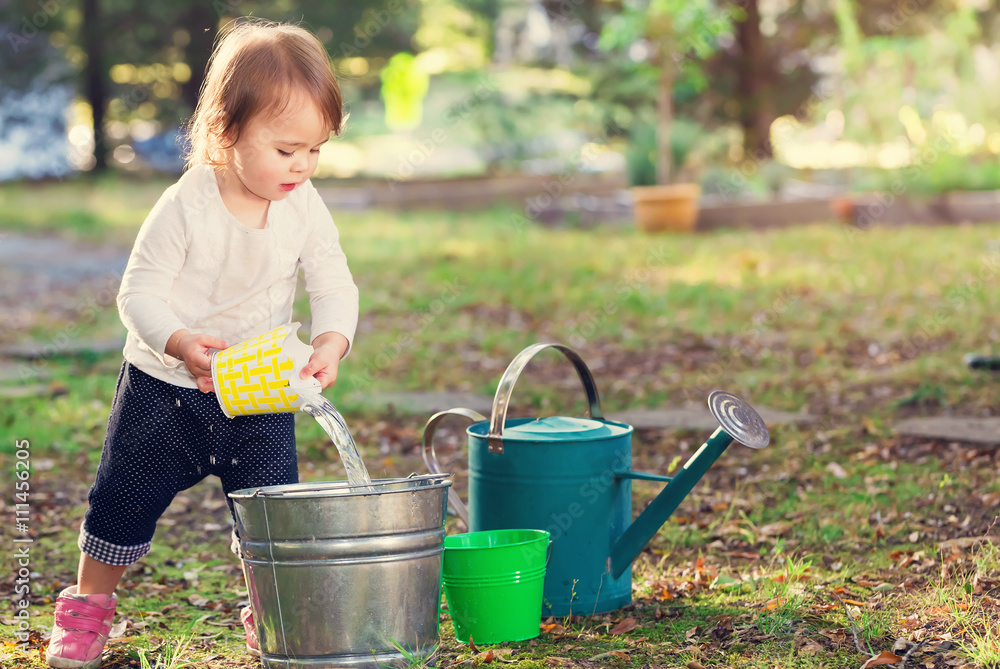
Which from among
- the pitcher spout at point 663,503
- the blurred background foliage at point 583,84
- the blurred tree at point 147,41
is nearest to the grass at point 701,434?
the pitcher spout at point 663,503

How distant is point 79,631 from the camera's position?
7.43 ft

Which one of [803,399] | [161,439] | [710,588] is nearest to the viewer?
[161,439]

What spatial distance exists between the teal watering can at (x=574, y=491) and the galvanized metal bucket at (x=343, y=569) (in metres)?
0.36

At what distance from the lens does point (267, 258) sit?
2.29 meters

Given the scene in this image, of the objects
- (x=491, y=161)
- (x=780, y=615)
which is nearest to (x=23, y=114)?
(x=491, y=161)

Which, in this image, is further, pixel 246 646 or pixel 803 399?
pixel 803 399

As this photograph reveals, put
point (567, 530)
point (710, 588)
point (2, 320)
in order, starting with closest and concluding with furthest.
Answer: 1. point (567, 530)
2. point (710, 588)
3. point (2, 320)

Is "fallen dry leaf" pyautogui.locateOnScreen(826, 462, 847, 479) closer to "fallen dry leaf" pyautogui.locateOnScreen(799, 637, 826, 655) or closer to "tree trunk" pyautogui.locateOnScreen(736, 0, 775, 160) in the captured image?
"fallen dry leaf" pyautogui.locateOnScreen(799, 637, 826, 655)

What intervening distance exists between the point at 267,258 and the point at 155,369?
335 millimetres

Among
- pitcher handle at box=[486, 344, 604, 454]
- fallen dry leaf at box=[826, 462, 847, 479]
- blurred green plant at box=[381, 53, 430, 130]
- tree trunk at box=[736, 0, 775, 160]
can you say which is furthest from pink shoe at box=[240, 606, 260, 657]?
blurred green plant at box=[381, 53, 430, 130]

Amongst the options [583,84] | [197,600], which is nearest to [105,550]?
[197,600]

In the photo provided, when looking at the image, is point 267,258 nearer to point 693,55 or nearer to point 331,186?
point 693,55

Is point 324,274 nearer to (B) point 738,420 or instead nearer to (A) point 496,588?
(A) point 496,588

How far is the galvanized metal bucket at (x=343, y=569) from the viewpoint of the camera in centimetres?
196
